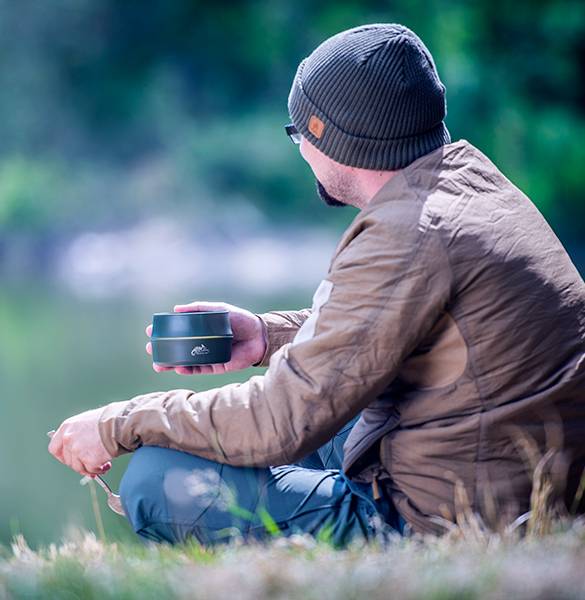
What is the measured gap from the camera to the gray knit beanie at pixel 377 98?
2.35 meters

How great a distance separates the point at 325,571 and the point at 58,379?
8588 mm

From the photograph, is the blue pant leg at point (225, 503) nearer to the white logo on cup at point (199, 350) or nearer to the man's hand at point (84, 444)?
the man's hand at point (84, 444)

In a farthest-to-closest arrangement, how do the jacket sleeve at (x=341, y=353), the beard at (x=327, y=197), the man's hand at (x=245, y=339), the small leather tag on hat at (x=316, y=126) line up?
the man's hand at (x=245, y=339) → the beard at (x=327, y=197) → the small leather tag on hat at (x=316, y=126) → the jacket sleeve at (x=341, y=353)

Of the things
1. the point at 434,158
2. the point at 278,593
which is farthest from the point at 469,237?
the point at 278,593

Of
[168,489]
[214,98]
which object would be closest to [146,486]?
[168,489]

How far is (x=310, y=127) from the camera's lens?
246cm

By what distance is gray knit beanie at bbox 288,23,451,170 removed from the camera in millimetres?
2346

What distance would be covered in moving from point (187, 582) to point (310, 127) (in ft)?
3.56

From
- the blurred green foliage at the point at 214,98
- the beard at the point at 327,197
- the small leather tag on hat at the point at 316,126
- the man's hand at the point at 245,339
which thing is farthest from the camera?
the blurred green foliage at the point at 214,98

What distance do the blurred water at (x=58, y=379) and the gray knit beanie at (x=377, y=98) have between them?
2.70 m

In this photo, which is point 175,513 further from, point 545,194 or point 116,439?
point 545,194

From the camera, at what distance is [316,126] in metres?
→ 2.45

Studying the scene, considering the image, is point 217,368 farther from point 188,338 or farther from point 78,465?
point 78,465

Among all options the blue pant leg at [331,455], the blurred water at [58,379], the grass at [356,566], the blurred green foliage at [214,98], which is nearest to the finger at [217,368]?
the blue pant leg at [331,455]
